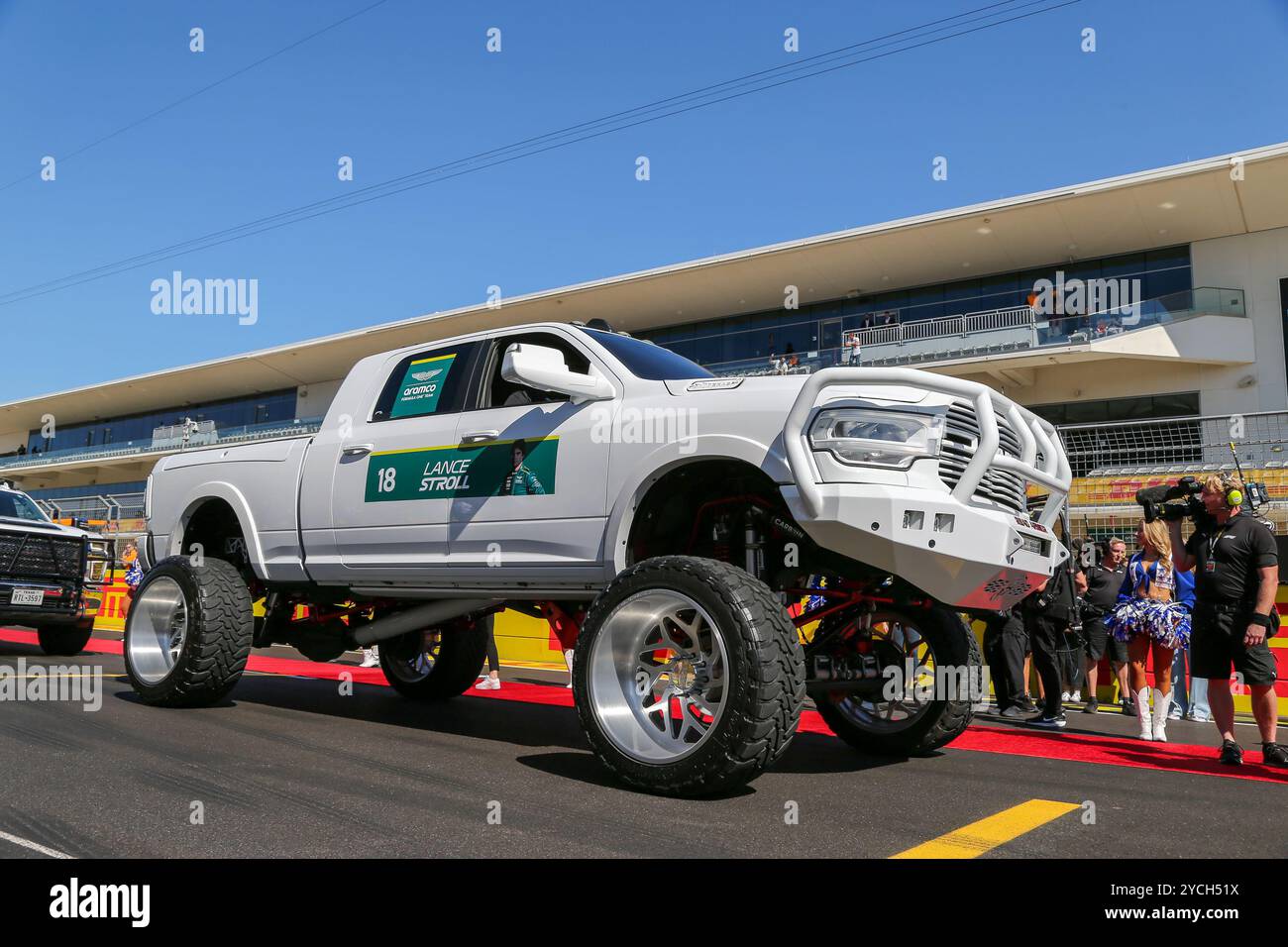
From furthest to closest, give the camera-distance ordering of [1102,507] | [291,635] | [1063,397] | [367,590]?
1. [1063,397]
2. [1102,507]
3. [291,635]
4. [367,590]

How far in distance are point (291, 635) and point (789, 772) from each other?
3764mm

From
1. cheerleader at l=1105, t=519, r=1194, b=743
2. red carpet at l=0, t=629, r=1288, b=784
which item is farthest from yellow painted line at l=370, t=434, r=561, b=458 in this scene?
cheerleader at l=1105, t=519, r=1194, b=743

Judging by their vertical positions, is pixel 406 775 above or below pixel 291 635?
below

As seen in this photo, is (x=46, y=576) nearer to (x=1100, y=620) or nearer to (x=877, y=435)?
(x=877, y=435)

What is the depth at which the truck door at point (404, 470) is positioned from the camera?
577 cm

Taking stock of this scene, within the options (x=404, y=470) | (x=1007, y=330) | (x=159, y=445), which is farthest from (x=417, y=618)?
(x=159, y=445)

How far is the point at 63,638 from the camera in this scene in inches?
487

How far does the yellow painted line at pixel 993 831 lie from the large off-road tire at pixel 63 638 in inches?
451

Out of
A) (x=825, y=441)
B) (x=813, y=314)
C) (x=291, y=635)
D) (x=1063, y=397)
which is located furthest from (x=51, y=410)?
(x=825, y=441)

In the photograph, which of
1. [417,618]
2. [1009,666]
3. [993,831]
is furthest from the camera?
[1009,666]

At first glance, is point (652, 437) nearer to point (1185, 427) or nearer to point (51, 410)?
point (1185, 427)

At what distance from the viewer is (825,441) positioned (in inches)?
174

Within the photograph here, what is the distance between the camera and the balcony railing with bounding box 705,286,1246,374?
2716 cm

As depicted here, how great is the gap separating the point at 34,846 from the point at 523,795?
6.08 ft
